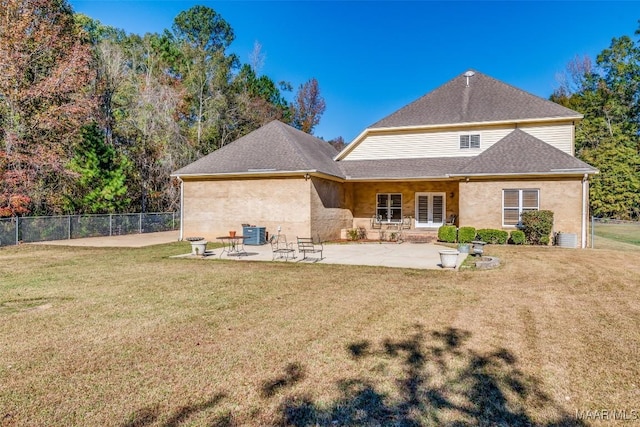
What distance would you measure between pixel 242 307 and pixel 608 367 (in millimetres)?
5284

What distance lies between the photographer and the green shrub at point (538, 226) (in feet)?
49.2

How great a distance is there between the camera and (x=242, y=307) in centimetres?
660

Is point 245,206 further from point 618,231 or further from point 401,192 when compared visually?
point 618,231

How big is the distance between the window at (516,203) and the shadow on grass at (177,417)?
16.0m

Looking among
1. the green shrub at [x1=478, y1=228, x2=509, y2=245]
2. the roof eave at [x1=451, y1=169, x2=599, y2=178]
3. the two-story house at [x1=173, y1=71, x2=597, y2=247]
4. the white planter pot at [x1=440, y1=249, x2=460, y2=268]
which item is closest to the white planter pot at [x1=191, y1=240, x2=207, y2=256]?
the two-story house at [x1=173, y1=71, x2=597, y2=247]

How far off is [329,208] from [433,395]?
14.8 metres

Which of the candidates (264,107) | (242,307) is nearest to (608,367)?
(242,307)

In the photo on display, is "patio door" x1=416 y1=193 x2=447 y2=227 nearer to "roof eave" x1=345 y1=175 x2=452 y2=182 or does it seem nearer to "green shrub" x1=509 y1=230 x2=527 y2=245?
"roof eave" x1=345 y1=175 x2=452 y2=182

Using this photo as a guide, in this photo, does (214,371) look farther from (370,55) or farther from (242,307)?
(370,55)

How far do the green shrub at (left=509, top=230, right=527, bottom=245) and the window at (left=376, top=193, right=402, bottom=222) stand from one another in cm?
588

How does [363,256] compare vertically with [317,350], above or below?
above

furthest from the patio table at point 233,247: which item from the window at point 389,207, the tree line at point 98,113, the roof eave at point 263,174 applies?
the tree line at point 98,113

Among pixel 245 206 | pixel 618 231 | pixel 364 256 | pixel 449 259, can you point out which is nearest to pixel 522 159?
pixel 364 256

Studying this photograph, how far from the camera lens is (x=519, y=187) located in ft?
52.7
